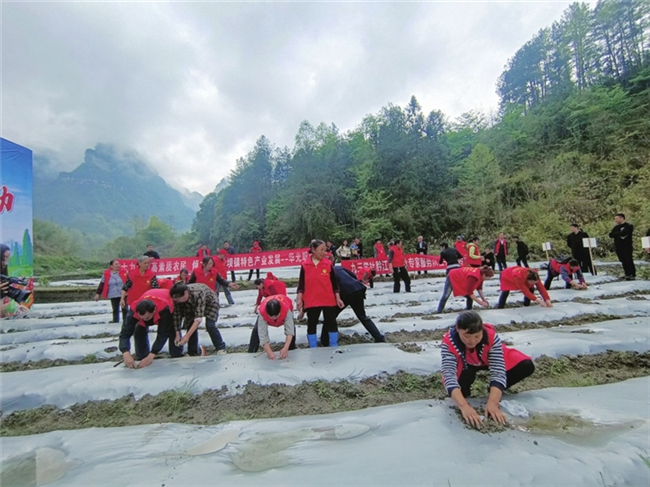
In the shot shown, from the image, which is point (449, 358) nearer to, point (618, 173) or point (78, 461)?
point (78, 461)

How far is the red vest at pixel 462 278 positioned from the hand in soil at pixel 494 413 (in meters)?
3.30

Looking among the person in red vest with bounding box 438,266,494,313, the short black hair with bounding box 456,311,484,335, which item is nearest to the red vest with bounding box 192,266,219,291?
the person in red vest with bounding box 438,266,494,313

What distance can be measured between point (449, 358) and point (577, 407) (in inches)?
35.5

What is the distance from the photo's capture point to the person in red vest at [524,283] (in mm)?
4785

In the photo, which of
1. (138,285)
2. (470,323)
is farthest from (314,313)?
(138,285)

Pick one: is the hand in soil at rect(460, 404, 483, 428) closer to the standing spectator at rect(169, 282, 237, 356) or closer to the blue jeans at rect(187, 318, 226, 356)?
the standing spectator at rect(169, 282, 237, 356)

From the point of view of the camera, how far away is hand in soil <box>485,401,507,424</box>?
1.93 meters

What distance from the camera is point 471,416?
193 cm

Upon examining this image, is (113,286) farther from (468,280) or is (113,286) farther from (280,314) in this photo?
(468,280)

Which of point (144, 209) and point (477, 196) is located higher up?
point (144, 209)

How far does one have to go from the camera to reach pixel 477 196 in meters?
21.3

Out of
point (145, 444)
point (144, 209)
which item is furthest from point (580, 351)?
point (144, 209)

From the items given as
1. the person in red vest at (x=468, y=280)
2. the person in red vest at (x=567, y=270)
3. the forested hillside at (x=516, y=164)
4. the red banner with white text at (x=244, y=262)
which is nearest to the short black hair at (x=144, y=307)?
the person in red vest at (x=468, y=280)

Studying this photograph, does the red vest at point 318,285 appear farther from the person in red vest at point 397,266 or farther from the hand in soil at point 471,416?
the person in red vest at point 397,266
